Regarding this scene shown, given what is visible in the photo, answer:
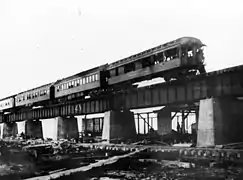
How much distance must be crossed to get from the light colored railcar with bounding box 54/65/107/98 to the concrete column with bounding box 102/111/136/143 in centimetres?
438

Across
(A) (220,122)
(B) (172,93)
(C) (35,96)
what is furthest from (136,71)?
(C) (35,96)

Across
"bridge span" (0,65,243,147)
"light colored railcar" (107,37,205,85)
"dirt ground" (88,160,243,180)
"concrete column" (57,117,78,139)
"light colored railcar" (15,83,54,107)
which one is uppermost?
"light colored railcar" (107,37,205,85)

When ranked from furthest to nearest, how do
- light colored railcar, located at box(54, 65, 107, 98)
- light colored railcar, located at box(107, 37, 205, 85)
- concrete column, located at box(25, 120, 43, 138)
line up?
concrete column, located at box(25, 120, 43, 138)
light colored railcar, located at box(54, 65, 107, 98)
light colored railcar, located at box(107, 37, 205, 85)

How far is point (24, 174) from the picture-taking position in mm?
12531

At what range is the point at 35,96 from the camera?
41250 millimetres

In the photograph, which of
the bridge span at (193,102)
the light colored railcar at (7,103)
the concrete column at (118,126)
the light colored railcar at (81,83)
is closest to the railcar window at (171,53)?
the bridge span at (193,102)

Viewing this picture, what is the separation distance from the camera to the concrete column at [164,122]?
3013 cm

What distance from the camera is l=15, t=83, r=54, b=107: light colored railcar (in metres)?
38.6

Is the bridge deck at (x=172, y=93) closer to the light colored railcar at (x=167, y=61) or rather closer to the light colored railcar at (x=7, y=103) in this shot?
the light colored railcar at (x=167, y=61)

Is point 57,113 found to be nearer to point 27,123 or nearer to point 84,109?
point 84,109

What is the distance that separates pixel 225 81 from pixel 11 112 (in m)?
40.3

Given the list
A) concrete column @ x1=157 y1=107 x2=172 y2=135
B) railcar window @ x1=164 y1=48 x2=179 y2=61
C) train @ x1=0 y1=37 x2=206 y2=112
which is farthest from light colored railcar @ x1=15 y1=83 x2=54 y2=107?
railcar window @ x1=164 y1=48 x2=179 y2=61

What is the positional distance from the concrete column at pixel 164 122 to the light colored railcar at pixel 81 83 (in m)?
7.58

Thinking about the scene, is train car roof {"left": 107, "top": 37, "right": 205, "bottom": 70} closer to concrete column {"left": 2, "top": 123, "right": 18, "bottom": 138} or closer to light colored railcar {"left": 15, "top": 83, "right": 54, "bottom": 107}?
light colored railcar {"left": 15, "top": 83, "right": 54, "bottom": 107}
